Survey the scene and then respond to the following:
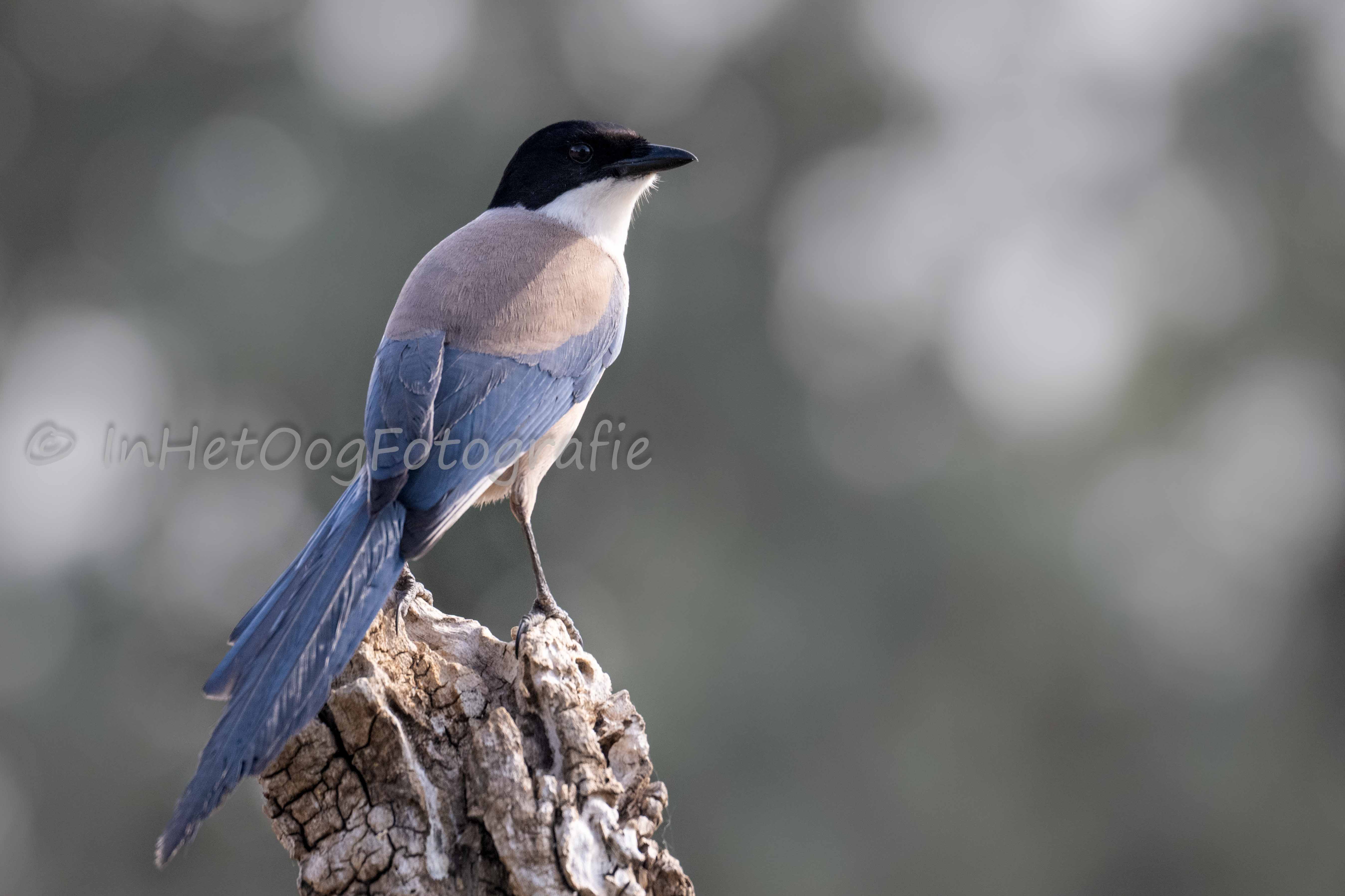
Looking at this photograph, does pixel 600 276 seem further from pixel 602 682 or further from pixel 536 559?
pixel 602 682

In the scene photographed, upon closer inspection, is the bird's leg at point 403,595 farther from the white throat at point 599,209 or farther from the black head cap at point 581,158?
the black head cap at point 581,158

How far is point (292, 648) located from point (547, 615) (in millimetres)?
1250

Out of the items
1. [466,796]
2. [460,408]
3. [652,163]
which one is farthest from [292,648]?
[652,163]

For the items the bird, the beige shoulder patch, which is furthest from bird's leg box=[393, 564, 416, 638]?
the beige shoulder patch

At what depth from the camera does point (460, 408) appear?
375cm

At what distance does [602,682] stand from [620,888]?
2.41 ft

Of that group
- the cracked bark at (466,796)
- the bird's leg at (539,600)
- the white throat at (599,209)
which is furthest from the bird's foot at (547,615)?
the white throat at (599,209)

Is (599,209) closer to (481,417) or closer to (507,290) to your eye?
(507,290)

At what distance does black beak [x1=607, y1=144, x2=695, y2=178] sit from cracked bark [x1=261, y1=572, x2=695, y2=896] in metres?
2.71

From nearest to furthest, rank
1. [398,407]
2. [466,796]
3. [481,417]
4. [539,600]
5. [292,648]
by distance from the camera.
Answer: [292,648] → [466,796] → [398,407] → [481,417] → [539,600]

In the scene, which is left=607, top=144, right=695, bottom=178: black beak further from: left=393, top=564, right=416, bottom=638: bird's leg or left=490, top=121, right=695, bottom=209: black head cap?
left=393, top=564, right=416, bottom=638: bird's leg

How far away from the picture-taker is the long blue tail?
261cm

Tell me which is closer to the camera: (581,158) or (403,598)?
(403,598)

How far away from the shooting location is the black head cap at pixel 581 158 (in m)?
5.18
